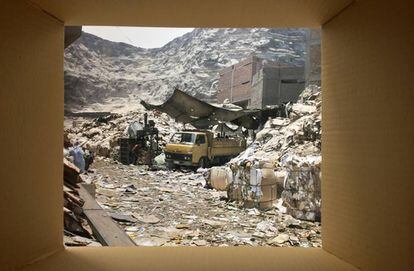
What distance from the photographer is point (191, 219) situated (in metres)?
8.59

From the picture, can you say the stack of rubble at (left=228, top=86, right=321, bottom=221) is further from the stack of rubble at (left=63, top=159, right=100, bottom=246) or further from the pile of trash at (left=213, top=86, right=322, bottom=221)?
the stack of rubble at (left=63, top=159, right=100, bottom=246)

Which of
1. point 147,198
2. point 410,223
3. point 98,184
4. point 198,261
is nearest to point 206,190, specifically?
point 147,198

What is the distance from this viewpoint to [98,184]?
12695 millimetres

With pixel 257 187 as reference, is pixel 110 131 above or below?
above

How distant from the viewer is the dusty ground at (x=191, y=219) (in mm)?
7115

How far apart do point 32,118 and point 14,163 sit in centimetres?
32

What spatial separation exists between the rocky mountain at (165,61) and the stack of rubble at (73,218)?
4106cm

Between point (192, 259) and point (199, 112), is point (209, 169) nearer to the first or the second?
point (199, 112)

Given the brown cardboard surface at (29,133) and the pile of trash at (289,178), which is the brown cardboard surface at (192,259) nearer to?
the brown cardboard surface at (29,133)

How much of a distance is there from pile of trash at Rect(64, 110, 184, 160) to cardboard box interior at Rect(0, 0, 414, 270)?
1907cm

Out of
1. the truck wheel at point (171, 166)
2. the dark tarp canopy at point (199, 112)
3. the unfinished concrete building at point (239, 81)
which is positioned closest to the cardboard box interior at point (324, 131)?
the truck wheel at point (171, 166)
